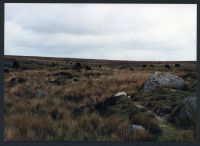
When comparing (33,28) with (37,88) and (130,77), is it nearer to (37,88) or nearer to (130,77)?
(37,88)

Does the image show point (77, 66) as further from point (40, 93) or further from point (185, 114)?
point (185, 114)

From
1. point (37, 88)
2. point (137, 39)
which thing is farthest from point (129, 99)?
point (37, 88)

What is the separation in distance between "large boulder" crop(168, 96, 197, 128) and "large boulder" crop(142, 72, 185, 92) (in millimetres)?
296

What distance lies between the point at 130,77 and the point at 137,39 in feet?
1.72

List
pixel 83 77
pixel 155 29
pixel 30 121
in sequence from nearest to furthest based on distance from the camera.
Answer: pixel 30 121 < pixel 155 29 < pixel 83 77

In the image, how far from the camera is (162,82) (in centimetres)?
593

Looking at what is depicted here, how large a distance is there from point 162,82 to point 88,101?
37.7 inches

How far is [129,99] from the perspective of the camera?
19.1 feet

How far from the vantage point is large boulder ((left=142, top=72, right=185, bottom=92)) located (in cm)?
588

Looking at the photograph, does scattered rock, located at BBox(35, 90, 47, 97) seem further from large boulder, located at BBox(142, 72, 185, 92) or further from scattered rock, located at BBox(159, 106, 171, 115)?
scattered rock, located at BBox(159, 106, 171, 115)

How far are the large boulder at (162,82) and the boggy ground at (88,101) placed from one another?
64 mm

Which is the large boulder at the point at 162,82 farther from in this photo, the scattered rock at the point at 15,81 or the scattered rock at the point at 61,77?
the scattered rock at the point at 15,81

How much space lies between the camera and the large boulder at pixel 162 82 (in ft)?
19.3

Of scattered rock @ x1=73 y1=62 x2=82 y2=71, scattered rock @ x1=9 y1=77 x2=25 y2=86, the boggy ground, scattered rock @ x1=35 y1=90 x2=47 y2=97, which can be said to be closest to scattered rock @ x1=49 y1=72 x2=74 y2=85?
the boggy ground
